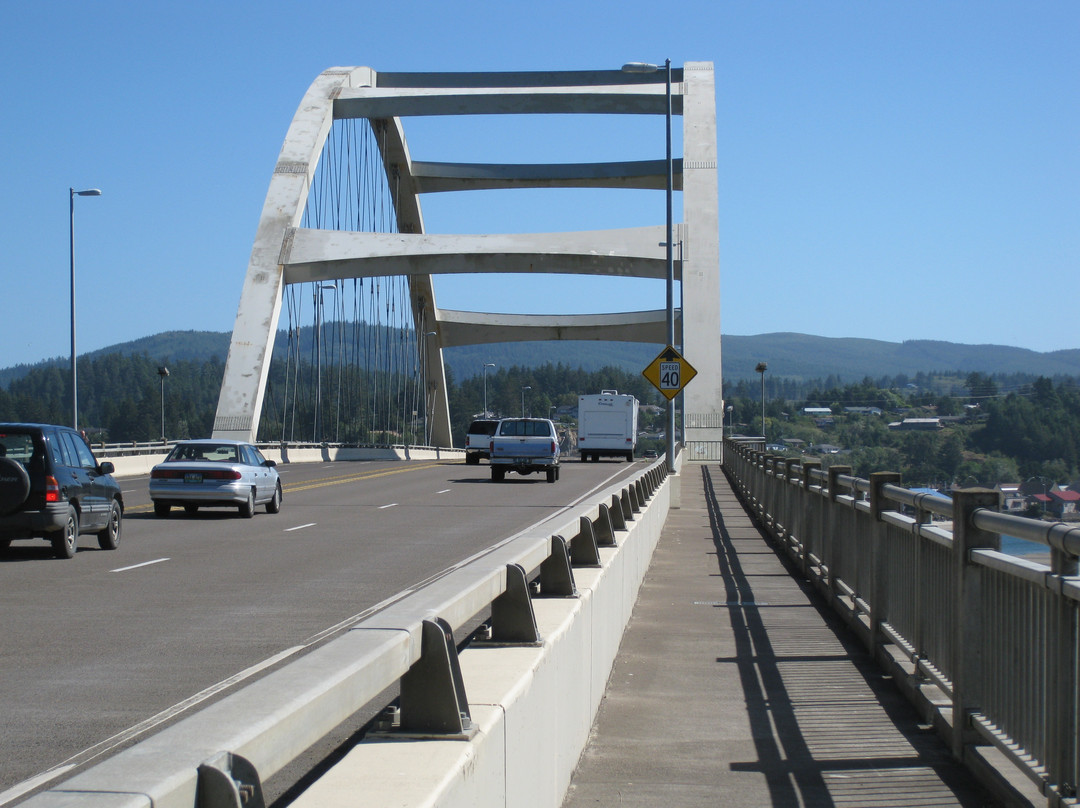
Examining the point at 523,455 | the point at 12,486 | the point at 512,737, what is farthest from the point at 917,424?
the point at 512,737

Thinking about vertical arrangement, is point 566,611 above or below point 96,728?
above

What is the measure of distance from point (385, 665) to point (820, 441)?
37.8 meters

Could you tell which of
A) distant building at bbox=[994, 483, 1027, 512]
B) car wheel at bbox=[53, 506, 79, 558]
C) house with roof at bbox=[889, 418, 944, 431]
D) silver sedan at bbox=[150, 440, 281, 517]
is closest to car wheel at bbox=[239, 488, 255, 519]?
silver sedan at bbox=[150, 440, 281, 517]

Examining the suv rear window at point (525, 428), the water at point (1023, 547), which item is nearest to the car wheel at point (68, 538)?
the water at point (1023, 547)

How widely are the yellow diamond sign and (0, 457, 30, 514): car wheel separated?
1777 centimetres

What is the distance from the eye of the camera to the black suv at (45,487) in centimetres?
1526

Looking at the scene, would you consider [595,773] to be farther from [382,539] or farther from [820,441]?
[820,441]

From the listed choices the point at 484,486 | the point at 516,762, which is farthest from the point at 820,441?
the point at 516,762

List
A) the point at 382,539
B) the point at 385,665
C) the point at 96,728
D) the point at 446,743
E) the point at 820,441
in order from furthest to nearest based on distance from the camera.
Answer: the point at 820,441
the point at 382,539
the point at 96,728
the point at 446,743
the point at 385,665

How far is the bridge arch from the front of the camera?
53.0 meters

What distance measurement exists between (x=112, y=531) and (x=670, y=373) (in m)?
16.1

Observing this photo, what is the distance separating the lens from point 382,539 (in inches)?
755

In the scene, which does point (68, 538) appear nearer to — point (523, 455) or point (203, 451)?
point (203, 451)

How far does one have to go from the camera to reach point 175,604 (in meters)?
11.8
